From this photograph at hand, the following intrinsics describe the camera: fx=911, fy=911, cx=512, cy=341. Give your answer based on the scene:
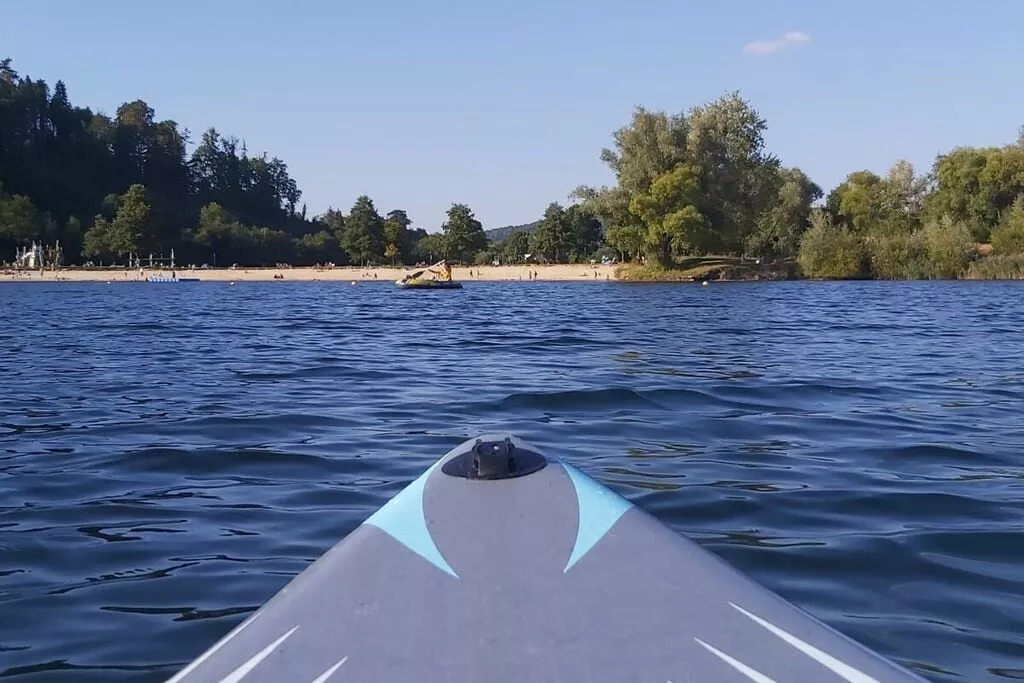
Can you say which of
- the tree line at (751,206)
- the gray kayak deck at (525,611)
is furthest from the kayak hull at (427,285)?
the gray kayak deck at (525,611)

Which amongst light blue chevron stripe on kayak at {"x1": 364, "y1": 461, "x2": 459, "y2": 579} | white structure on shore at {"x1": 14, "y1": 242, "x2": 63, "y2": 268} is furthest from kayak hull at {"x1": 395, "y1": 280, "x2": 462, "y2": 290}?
white structure on shore at {"x1": 14, "y1": 242, "x2": 63, "y2": 268}

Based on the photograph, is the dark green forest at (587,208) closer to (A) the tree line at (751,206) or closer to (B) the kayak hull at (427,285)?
(A) the tree line at (751,206)

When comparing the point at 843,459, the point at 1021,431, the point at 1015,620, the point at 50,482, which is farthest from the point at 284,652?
the point at 1021,431

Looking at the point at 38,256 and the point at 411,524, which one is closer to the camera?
the point at 411,524

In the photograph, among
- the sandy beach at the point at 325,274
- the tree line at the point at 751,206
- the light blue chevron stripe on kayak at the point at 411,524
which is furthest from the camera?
the sandy beach at the point at 325,274

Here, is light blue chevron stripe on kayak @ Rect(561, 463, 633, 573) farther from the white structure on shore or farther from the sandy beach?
the white structure on shore

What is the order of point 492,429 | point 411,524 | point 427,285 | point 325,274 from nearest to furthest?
point 411,524 → point 492,429 → point 427,285 → point 325,274

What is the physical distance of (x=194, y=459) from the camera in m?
7.19

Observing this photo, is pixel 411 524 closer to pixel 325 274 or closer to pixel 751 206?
pixel 751 206

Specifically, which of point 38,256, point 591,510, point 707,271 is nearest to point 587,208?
point 707,271

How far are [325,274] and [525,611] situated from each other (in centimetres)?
9556

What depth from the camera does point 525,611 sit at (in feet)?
8.61

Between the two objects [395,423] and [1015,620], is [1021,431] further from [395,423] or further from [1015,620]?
[395,423]

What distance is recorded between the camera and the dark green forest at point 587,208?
220 ft
